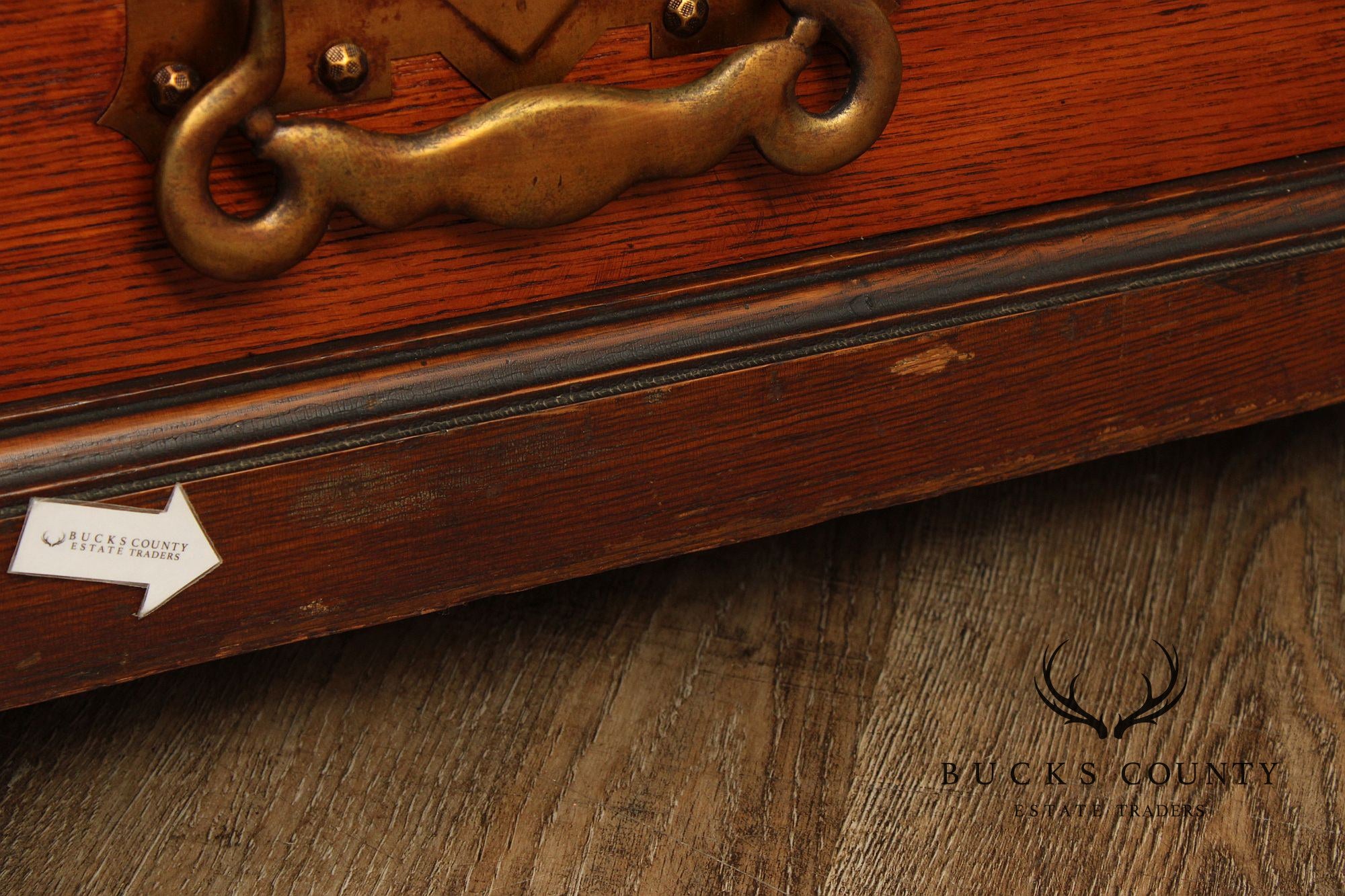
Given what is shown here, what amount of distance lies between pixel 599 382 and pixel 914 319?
0.16 m

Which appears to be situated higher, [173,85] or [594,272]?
[173,85]

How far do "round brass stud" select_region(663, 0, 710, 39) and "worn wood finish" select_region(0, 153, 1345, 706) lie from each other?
11 cm

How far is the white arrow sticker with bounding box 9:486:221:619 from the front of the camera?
48 cm

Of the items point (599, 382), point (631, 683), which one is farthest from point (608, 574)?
point (599, 382)

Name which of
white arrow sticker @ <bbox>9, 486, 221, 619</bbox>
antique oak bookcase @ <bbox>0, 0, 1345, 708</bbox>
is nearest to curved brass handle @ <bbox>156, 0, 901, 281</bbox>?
antique oak bookcase @ <bbox>0, 0, 1345, 708</bbox>

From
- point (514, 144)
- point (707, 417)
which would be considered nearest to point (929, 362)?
point (707, 417)

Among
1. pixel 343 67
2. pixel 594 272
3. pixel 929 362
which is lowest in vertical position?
pixel 929 362

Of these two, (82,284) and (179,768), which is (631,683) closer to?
(179,768)

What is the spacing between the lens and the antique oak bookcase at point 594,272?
451mm

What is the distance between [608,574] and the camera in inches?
29.6

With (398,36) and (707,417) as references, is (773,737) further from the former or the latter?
(398,36)

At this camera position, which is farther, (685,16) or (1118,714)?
(1118,714)

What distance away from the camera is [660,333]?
0.56m

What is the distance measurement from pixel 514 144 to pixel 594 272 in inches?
3.3
